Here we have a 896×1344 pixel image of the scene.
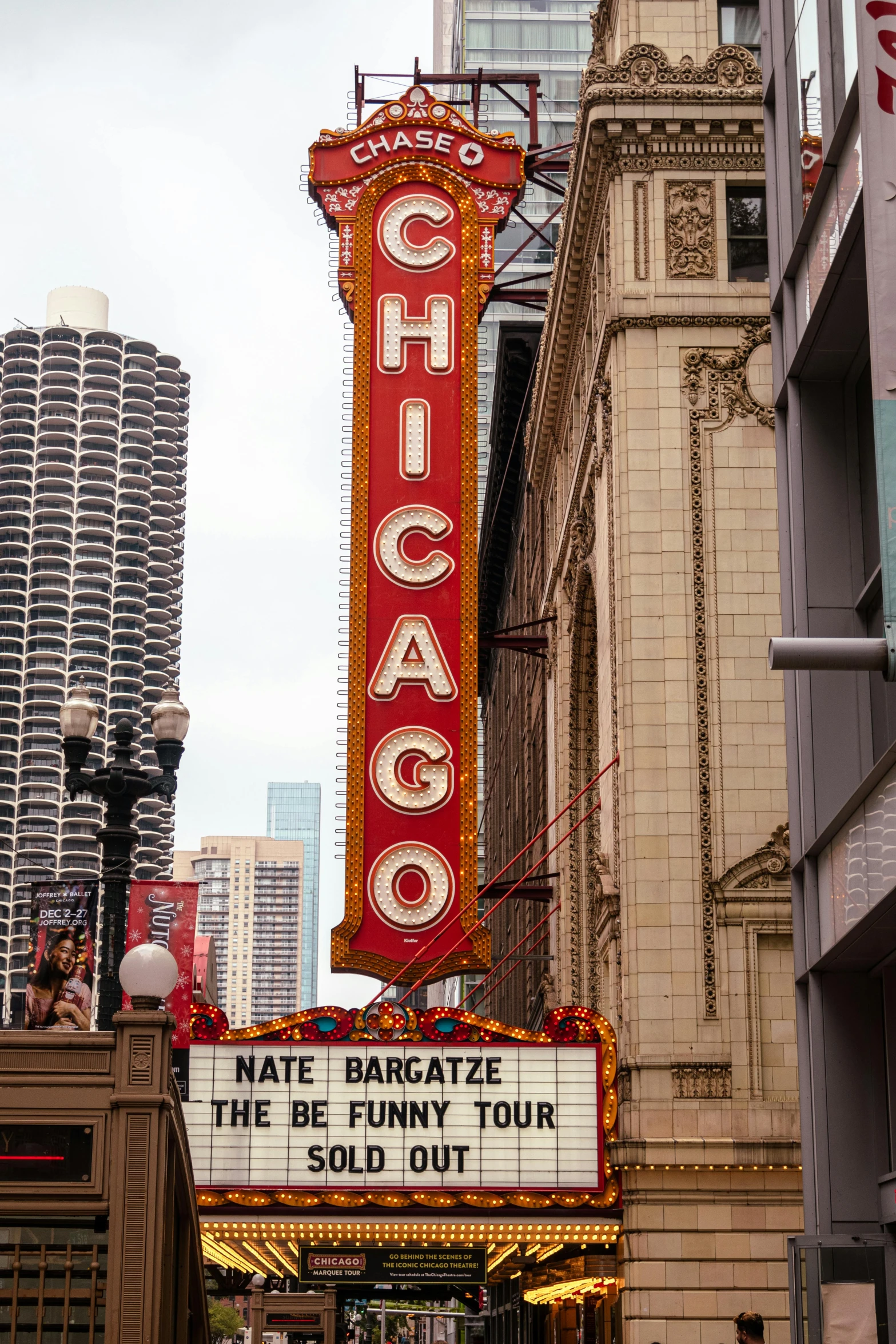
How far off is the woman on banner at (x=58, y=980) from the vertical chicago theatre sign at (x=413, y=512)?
10922mm

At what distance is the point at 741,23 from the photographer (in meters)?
30.9

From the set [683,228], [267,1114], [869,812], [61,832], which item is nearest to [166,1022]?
[869,812]

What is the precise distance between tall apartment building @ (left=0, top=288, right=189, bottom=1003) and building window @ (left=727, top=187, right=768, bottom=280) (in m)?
159

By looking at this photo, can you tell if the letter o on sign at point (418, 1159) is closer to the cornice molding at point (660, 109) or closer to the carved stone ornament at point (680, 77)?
the cornice molding at point (660, 109)

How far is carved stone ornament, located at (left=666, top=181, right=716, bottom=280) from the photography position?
2952 cm

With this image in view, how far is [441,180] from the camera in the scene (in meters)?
38.7

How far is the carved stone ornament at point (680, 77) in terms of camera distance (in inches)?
1170

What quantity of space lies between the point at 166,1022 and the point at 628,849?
14182 mm

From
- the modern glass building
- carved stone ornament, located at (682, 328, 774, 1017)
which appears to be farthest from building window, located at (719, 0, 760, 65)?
the modern glass building

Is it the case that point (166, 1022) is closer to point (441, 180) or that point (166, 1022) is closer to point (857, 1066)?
point (857, 1066)

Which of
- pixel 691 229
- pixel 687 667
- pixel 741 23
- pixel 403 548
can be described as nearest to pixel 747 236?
pixel 691 229

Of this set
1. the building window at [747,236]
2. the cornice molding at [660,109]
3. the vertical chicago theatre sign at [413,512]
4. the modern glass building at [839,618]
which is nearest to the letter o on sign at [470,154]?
the vertical chicago theatre sign at [413,512]

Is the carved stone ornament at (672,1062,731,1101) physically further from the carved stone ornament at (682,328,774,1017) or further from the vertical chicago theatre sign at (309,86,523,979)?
the vertical chicago theatre sign at (309,86,523,979)

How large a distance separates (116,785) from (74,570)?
571ft
